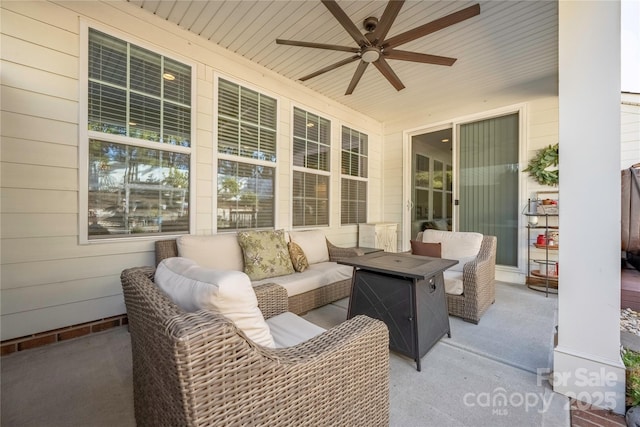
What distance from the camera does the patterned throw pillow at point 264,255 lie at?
2.80m

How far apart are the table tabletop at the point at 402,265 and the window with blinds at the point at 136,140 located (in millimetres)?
2058

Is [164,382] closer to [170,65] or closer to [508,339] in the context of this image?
[508,339]

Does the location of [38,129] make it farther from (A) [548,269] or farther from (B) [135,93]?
(A) [548,269]

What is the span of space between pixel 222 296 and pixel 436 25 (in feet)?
8.57

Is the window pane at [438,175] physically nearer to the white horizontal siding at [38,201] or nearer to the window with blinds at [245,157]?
the window with blinds at [245,157]

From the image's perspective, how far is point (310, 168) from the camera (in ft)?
14.5

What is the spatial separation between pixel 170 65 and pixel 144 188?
141cm

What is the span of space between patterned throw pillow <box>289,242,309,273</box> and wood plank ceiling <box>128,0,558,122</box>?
2496 millimetres

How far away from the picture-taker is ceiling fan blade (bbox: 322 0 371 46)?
200cm

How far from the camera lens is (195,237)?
2.72 m

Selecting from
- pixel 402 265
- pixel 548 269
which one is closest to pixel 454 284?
pixel 402 265

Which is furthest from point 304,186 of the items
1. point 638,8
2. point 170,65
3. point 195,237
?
point 638,8

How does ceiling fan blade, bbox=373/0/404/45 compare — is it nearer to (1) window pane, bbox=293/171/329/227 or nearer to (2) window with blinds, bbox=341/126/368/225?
(1) window pane, bbox=293/171/329/227

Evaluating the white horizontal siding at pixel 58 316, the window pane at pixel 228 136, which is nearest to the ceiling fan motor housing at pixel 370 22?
the window pane at pixel 228 136
